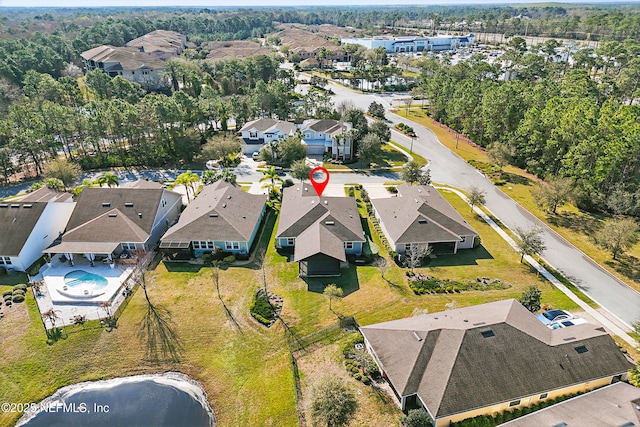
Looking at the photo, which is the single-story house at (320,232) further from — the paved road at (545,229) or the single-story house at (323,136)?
the single-story house at (323,136)

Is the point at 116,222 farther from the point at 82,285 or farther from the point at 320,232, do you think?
the point at 320,232

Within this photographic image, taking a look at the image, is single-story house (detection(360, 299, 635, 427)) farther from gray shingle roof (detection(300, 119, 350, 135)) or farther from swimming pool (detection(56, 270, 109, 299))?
gray shingle roof (detection(300, 119, 350, 135))

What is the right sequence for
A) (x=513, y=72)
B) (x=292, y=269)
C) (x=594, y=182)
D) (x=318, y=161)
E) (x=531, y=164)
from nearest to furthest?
1. (x=292, y=269)
2. (x=594, y=182)
3. (x=531, y=164)
4. (x=318, y=161)
5. (x=513, y=72)

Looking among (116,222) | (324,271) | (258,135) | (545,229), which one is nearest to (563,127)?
(545,229)

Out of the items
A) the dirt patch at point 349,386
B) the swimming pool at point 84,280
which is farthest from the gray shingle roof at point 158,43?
the dirt patch at point 349,386

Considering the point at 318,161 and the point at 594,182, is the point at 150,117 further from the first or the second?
the point at 594,182

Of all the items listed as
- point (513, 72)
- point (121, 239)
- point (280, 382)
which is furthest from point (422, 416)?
point (513, 72)
